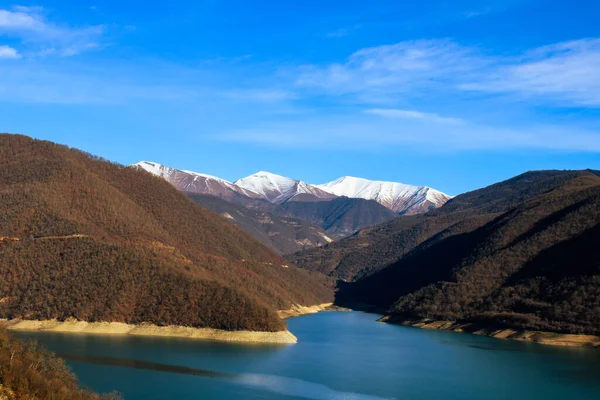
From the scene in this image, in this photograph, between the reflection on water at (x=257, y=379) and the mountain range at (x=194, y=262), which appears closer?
the reflection on water at (x=257, y=379)

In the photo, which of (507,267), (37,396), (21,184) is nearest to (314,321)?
(507,267)

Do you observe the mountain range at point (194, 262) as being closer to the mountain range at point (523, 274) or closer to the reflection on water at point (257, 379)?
the mountain range at point (523, 274)

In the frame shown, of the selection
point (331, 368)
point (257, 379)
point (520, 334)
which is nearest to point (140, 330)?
point (331, 368)

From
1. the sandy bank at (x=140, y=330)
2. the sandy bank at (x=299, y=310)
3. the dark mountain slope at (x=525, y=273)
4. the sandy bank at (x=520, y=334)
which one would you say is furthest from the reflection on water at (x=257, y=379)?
the sandy bank at (x=299, y=310)

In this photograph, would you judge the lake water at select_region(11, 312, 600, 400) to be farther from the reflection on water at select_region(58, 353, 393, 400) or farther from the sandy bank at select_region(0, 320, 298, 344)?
the sandy bank at select_region(0, 320, 298, 344)

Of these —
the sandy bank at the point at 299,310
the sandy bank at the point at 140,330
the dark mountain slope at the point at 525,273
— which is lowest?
the sandy bank at the point at 140,330

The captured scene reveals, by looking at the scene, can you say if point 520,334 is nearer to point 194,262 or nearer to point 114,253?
point 194,262
